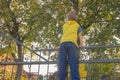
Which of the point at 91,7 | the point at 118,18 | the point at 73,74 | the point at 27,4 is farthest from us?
the point at 27,4

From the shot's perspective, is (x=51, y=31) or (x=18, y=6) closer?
(x=51, y=31)

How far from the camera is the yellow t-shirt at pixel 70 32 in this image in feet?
16.9

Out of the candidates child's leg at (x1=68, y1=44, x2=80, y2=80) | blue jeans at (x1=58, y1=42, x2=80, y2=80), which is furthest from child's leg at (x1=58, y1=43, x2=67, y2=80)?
child's leg at (x1=68, y1=44, x2=80, y2=80)

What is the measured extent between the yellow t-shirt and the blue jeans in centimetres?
9

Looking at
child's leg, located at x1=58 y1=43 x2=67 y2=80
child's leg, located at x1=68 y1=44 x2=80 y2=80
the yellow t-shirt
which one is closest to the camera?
child's leg, located at x1=68 y1=44 x2=80 y2=80

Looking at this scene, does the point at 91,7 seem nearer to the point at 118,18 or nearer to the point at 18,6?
the point at 118,18

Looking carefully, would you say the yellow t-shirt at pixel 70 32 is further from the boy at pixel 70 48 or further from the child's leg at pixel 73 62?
the child's leg at pixel 73 62

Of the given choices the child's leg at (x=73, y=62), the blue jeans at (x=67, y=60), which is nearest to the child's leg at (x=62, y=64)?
the blue jeans at (x=67, y=60)

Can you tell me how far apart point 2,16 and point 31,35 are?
2.51m

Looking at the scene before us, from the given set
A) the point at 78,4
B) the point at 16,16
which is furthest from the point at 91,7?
the point at 16,16

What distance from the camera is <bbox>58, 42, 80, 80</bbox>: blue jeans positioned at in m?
4.91

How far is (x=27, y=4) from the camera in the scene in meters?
21.1

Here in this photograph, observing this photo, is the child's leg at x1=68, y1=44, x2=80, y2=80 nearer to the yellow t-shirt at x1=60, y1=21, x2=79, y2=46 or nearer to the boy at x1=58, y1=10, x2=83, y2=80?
the boy at x1=58, y1=10, x2=83, y2=80

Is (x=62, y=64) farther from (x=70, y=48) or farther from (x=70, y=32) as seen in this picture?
(x=70, y=32)
